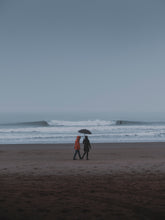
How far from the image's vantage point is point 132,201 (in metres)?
4.24

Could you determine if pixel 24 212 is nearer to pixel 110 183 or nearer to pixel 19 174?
pixel 110 183

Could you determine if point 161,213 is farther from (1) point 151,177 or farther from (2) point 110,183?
(1) point 151,177

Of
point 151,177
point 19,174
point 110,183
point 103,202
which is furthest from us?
point 19,174

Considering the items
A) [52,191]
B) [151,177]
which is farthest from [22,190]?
[151,177]

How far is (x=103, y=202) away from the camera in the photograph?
163 inches

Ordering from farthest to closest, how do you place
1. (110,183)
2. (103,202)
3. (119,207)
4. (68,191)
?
(110,183) → (68,191) → (103,202) → (119,207)

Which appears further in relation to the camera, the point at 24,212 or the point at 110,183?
the point at 110,183

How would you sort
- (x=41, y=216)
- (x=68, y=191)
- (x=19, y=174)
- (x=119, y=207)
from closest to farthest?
1. (x=41, y=216)
2. (x=119, y=207)
3. (x=68, y=191)
4. (x=19, y=174)

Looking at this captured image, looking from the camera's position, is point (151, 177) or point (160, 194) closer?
point (160, 194)

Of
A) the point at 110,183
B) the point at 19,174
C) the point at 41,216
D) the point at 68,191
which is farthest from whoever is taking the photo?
the point at 19,174

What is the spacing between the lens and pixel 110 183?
5836 millimetres

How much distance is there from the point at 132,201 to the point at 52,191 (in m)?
1.98

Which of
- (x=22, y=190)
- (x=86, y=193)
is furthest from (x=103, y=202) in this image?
(x=22, y=190)

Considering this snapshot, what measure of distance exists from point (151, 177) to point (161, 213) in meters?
3.20
